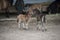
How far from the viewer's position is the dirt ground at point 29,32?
19.3 feet

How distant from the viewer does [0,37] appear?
19.5 feet

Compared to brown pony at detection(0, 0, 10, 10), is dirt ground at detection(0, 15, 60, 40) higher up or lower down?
lower down

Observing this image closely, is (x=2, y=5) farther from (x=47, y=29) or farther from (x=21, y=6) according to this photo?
(x=47, y=29)

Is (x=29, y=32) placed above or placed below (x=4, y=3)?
below

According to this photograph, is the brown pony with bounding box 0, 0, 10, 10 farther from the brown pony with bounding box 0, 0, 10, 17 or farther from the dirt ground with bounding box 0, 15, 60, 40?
the dirt ground with bounding box 0, 15, 60, 40

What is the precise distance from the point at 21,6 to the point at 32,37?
3.49m

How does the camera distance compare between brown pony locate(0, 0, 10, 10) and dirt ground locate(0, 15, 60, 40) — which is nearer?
dirt ground locate(0, 15, 60, 40)

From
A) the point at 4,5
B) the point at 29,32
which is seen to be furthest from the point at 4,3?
the point at 29,32

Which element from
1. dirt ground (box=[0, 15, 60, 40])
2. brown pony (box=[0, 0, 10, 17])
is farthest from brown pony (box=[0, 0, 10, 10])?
dirt ground (box=[0, 15, 60, 40])

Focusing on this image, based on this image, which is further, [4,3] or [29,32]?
[4,3]

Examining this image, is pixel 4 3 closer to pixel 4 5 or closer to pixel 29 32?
pixel 4 5

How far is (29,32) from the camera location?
6387 mm

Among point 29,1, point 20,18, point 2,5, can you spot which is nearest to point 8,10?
point 2,5

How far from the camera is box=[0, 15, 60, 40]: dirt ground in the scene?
5895 mm
